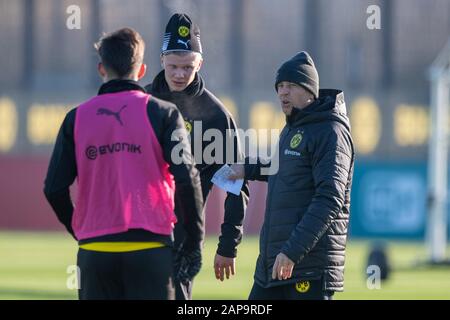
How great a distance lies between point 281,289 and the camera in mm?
7391

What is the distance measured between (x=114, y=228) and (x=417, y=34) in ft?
99.0

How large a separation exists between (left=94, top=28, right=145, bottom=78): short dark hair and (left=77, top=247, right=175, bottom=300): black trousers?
0.90 m

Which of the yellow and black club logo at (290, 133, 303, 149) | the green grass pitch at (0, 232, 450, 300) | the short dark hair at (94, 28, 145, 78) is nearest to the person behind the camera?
the short dark hair at (94, 28, 145, 78)

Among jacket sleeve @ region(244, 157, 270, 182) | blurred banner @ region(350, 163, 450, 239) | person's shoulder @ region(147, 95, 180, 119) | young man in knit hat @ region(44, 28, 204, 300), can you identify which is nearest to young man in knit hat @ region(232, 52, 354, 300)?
jacket sleeve @ region(244, 157, 270, 182)

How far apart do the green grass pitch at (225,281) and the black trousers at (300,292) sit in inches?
240

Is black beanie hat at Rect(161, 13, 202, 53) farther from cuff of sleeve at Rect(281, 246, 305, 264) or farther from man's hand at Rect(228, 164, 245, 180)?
cuff of sleeve at Rect(281, 246, 305, 264)

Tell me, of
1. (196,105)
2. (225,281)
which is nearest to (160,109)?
(196,105)

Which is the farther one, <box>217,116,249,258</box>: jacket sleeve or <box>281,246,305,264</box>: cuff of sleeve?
<box>217,116,249,258</box>: jacket sleeve

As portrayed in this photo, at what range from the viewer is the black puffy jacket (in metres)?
7.18

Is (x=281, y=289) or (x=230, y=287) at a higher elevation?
(x=281, y=289)

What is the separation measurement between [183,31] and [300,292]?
5.93 feet

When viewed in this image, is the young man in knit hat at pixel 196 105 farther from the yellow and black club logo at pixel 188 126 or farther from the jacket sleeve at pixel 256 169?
the jacket sleeve at pixel 256 169

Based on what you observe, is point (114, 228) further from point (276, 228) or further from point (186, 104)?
point (186, 104)

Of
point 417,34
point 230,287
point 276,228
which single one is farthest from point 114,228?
point 417,34
